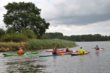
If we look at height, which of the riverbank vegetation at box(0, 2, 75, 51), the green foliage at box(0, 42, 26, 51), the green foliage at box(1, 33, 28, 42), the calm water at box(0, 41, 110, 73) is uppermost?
the riverbank vegetation at box(0, 2, 75, 51)

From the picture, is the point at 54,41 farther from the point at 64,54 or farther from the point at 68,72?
the point at 68,72

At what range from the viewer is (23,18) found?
332ft

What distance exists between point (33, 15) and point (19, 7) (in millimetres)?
5008

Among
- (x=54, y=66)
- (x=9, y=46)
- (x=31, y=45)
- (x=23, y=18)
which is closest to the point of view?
(x=54, y=66)

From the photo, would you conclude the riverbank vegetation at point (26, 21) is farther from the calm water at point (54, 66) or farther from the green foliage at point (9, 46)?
the calm water at point (54, 66)

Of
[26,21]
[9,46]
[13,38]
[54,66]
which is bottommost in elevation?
[54,66]

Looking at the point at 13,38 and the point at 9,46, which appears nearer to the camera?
the point at 9,46

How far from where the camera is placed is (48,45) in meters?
87.4

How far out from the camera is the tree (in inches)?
3981

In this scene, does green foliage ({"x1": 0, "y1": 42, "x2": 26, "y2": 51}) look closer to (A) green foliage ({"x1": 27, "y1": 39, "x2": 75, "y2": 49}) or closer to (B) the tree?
(A) green foliage ({"x1": 27, "y1": 39, "x2": 75, "y2": 49})

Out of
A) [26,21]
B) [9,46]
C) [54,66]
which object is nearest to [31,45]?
[9,46]

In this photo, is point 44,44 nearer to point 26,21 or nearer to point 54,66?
point 26,21

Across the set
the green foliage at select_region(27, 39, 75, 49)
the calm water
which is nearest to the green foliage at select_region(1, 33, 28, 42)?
the green foliage at select_region(27, 39, 75, 49)

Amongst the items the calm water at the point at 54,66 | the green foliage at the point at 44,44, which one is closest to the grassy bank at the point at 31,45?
the green foliage at the point at 44,44
